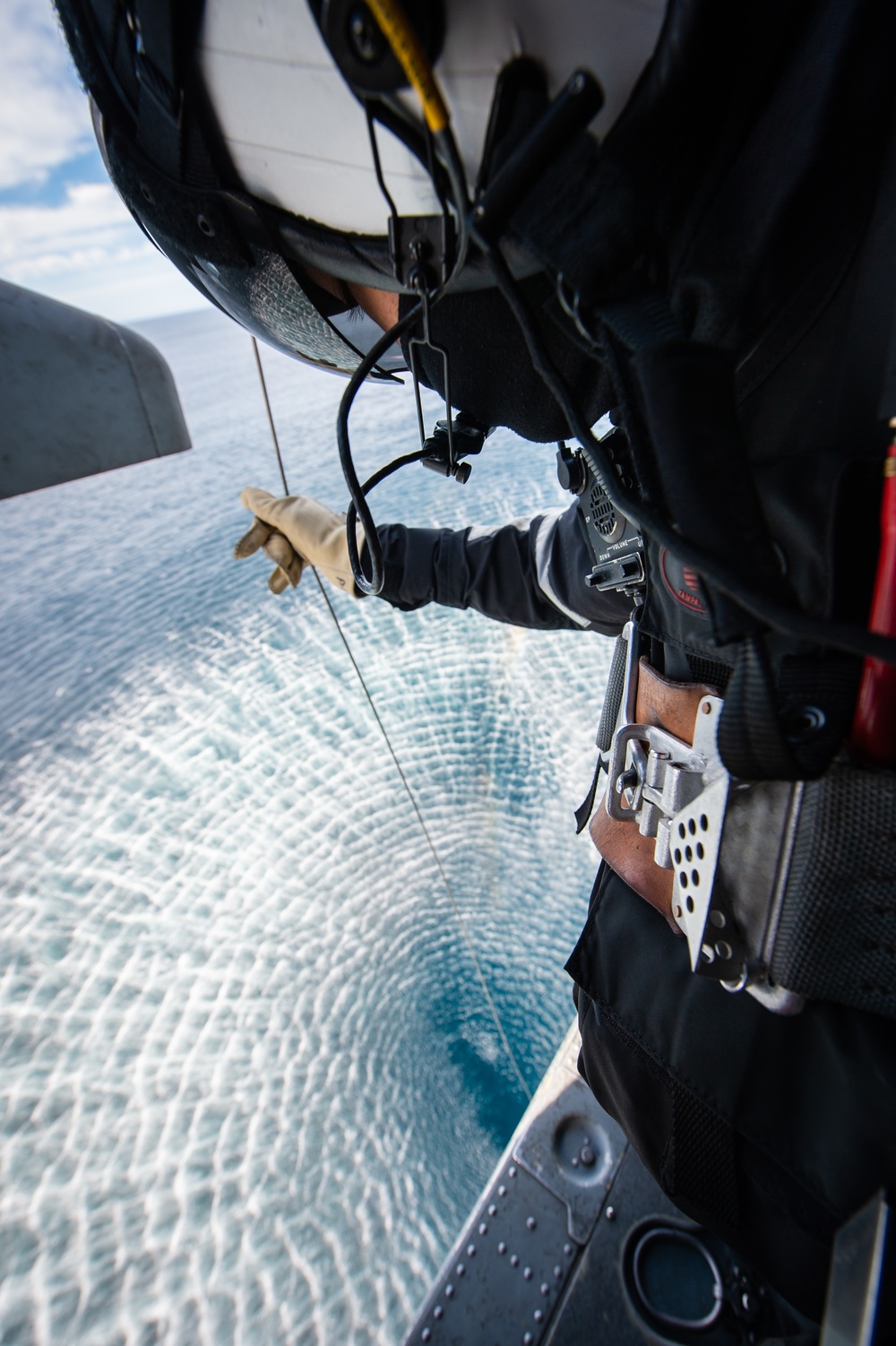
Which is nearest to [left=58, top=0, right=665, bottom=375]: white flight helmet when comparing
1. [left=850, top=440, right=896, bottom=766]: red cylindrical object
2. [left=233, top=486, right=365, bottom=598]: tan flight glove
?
[left=850, top=440, right=896, bottom=766]: red cylindrical object

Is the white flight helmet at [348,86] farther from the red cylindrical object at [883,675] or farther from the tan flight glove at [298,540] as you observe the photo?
the tan flight glove at [298,540]

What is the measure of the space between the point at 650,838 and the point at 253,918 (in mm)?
1194

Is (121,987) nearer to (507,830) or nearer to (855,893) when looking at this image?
(507,830)

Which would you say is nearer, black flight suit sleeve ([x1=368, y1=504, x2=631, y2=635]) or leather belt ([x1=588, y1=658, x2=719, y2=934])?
leather belt ([x1=588, y1=658, x2=719, y2=934])

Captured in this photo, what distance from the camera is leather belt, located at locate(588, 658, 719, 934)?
0.57m

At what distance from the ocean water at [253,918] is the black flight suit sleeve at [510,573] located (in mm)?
883

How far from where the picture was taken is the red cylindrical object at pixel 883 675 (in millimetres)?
348

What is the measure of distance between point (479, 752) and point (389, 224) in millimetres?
1690

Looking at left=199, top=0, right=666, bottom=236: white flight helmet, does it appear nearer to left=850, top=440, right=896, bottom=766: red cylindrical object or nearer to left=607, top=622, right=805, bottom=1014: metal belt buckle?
left=850, top=440, right=896, bottom=766: red cylindrical object

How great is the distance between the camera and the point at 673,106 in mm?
359

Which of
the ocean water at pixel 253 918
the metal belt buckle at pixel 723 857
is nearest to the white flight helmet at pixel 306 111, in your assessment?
the metal belt buckle at pixel 723 857

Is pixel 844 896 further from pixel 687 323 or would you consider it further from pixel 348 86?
pixel 348 86

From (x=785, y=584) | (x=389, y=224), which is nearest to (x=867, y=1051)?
(x=785, y=584)

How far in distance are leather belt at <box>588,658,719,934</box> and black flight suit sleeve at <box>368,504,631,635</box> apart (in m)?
0.30
